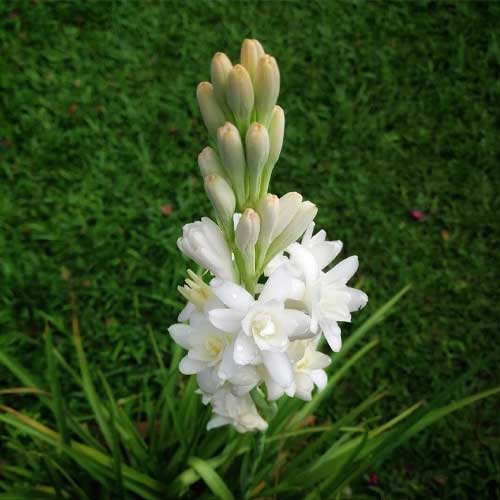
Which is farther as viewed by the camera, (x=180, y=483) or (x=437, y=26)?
(x=437, y=26)

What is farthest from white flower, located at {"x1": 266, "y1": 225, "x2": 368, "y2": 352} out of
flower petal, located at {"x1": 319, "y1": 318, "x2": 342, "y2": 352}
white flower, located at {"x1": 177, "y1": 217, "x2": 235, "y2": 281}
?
white flower, located at {"x1": 177, "y1": 217, "x2": 235, "y2": 281}

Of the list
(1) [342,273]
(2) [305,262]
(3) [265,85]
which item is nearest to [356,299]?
(1) [342,273]

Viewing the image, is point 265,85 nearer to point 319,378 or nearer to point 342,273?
point 342,273

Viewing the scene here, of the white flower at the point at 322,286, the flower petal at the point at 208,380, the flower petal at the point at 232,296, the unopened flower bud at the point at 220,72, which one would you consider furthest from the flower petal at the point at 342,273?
the unopened flower bud at the point at 220,72

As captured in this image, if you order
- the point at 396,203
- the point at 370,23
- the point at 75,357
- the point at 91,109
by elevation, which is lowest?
the point at 75,357

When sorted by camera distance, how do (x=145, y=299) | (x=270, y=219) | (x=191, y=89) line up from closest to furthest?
(x=270, y=219) < (x=145, y=299) < (x=191, y=89)

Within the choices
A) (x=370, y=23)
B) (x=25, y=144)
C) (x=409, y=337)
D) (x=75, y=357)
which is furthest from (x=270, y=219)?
(x=370, y=23)

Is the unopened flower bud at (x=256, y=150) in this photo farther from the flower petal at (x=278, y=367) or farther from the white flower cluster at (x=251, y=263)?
the flower petal at (x=278, y=367)

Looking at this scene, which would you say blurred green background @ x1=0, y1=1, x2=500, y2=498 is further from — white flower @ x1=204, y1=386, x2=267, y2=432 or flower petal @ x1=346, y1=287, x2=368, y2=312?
flower petal @ x1=346, y1=287, x2=368, y2=312

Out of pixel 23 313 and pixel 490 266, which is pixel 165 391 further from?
pixel 490 266
